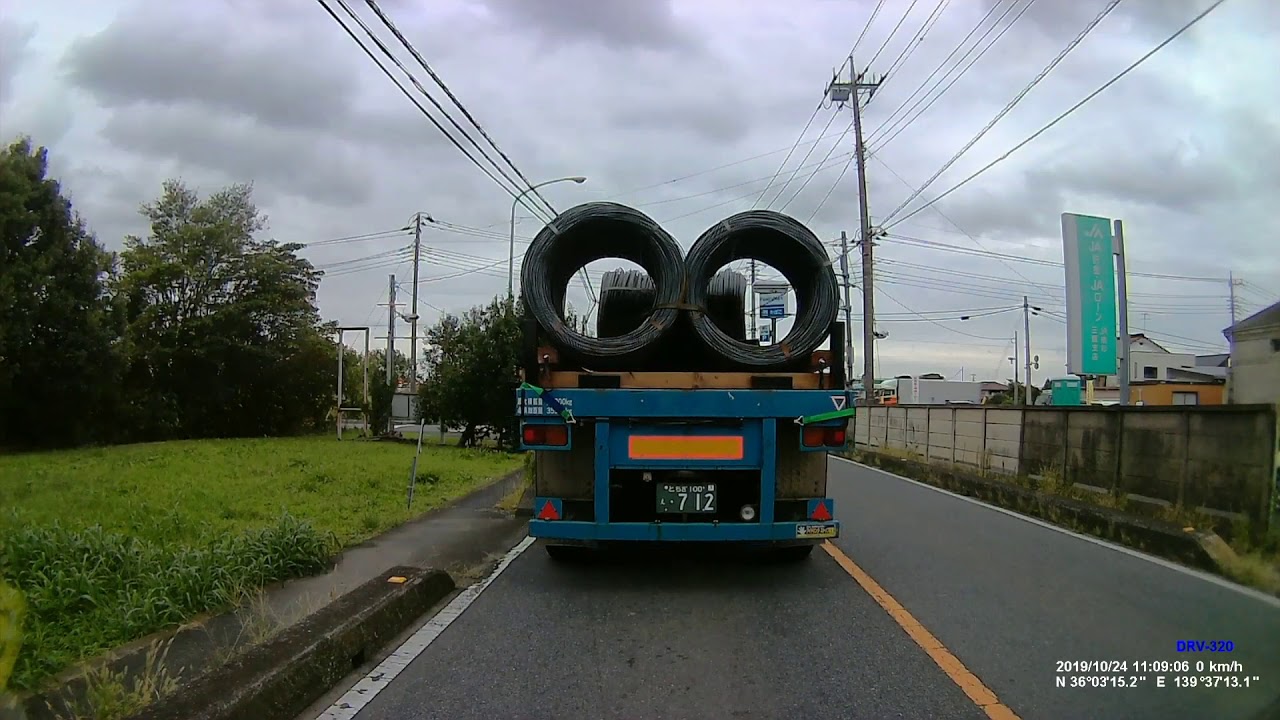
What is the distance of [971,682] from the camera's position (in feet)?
15.9

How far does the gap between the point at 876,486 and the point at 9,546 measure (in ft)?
44.1

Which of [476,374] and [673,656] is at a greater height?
[476,374]

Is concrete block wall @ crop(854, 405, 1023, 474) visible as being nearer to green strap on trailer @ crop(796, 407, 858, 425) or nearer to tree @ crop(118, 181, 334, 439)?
green strap on trailer @ crop(796, 407, 858, 425)

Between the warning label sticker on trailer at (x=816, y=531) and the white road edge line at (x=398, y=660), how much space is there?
2538 mm

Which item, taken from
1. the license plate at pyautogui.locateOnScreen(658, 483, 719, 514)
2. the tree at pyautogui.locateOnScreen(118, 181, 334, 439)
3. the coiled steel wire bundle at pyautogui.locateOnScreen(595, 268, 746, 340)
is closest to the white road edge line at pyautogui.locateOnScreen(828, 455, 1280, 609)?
the license plate at pyautogui.locateOnScreen(658, 483, 719, 514)

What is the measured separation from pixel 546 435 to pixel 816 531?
222 cm

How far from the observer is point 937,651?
17.8 ft

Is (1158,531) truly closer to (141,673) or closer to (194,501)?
(141,673)

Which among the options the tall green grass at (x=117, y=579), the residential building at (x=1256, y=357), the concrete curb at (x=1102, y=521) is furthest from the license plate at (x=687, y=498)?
the concrete curb at (x=1102, y=521)

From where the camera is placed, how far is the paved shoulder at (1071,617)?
181 inches

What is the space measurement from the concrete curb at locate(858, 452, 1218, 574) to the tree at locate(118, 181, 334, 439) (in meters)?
32.8

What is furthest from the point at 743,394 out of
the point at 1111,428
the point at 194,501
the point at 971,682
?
the point at 194,501

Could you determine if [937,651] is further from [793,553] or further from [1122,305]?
[1122,305]

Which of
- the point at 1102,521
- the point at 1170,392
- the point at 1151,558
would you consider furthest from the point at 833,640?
the point at 1170,392
